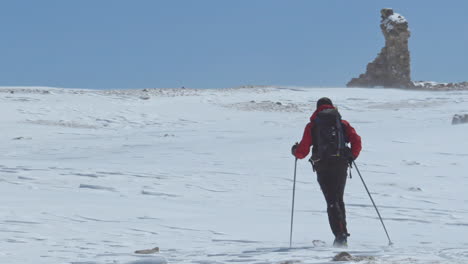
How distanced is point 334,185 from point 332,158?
306 mm

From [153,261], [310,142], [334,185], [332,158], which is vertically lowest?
[153,261]

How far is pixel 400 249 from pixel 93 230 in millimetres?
3468

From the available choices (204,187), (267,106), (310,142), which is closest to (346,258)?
(310,142)

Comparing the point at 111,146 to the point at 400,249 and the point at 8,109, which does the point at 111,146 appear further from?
the point at 400,249

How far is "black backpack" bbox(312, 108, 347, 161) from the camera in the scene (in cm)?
822

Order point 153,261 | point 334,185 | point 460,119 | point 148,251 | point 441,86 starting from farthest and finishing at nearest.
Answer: point 441,86
point 460,119
point 334,185
point 148,251
point 153,261

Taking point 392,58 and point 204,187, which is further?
point 392,58

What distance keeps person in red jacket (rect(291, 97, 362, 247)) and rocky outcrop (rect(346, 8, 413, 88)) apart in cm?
3841

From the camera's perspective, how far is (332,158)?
826cm

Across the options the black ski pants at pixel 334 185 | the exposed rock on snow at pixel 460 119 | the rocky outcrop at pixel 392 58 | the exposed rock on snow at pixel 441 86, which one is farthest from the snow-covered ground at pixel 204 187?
the rocky outcrop at pixel 392 58

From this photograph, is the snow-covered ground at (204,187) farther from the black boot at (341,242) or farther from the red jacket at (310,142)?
the red jacket at (310,142)

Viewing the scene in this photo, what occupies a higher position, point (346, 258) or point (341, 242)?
point (346, 258)

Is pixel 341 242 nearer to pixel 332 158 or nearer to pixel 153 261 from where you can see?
pixel 332 158

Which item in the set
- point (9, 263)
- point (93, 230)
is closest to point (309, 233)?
point (93, 230)
